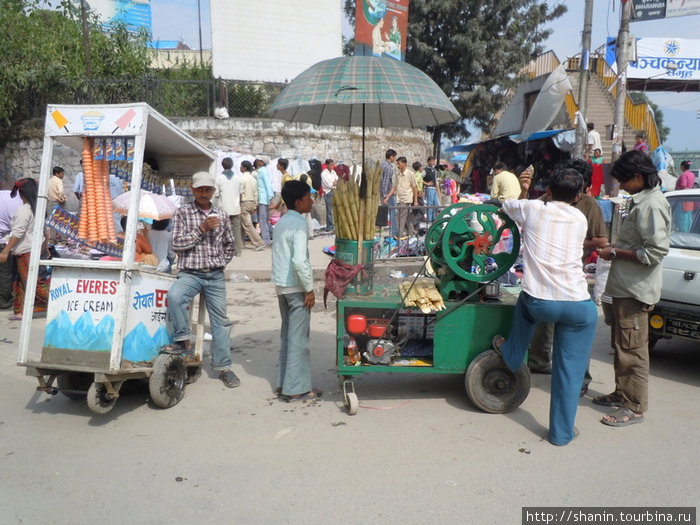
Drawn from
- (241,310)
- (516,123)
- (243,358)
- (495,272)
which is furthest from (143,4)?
(495,272)

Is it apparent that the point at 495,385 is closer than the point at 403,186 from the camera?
Yes

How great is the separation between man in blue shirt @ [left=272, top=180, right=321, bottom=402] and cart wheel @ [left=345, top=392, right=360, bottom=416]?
A: 440 millimetres

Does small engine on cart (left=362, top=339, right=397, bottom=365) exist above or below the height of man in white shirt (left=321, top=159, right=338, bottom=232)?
below

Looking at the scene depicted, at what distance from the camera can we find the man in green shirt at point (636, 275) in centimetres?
390

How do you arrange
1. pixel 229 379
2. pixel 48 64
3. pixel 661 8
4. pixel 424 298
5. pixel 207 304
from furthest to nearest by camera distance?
1. pixel 661 8
2. pixel 48 64
3. pixel 229 379
4. pixel 207 304
5. pixel 424 298

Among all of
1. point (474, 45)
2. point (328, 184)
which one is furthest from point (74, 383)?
point (474, 45)

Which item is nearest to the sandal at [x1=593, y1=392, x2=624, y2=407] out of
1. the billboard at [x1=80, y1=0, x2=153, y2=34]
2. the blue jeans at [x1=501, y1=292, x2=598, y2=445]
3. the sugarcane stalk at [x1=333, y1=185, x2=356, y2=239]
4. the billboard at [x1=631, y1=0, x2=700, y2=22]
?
the blue jeans at [x1=501, y1=292, x2=598, y2=445]

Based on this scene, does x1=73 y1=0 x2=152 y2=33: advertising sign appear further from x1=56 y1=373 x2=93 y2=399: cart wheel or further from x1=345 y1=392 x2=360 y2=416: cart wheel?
x1=345 y1=392 x2=360 y2=416: cart wheel

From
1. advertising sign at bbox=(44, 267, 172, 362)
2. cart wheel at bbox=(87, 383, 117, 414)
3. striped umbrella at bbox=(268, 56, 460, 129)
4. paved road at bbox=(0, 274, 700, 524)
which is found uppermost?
striped umbrella at bbox=(268, 56, 460, 129)

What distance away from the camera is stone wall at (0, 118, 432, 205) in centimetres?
1392

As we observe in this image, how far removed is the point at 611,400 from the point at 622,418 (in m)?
0.38

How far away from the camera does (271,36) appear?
1564 centimetres

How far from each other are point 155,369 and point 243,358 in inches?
61.8

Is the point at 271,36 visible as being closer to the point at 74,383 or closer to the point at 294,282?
the point at 294,282
